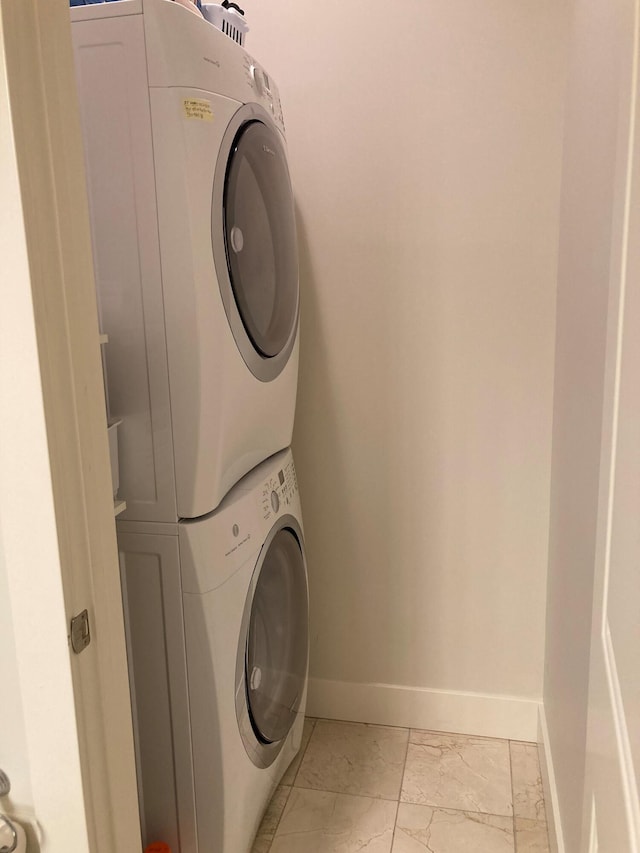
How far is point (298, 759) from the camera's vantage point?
1987 millimetres

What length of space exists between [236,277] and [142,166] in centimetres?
25

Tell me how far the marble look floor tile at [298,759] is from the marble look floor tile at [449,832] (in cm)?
30

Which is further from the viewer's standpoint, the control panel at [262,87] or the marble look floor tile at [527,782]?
the marble look floor tile at [527,782]

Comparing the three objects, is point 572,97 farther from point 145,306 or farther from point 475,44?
point 145,306

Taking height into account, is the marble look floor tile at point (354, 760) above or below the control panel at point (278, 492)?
below

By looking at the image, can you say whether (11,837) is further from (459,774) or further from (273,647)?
(459,774)

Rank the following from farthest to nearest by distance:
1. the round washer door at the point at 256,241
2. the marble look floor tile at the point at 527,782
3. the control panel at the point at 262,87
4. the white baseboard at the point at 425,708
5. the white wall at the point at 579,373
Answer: the white baseboard at the point at 425,708, the marble look floor tile at the point at 527,782, the control panel at the point at 262,87, the round washer door at the point at 256,241, the white wall at the point at 579,373

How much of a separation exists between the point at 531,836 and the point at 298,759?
628mm

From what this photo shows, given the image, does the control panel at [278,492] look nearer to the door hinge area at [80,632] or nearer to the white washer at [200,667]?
the white washer at [200,667]

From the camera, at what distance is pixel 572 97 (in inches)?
63.0

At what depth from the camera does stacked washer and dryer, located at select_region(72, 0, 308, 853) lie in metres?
1.21

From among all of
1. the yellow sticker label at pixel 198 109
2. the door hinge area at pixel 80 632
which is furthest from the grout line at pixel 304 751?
the yellow sticker label at pixel 198 109

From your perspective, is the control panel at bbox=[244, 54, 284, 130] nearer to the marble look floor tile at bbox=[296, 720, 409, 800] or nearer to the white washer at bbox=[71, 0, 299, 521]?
the white washer at bbox=[71, 0, 299, 521]

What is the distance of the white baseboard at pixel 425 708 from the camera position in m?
2.05
